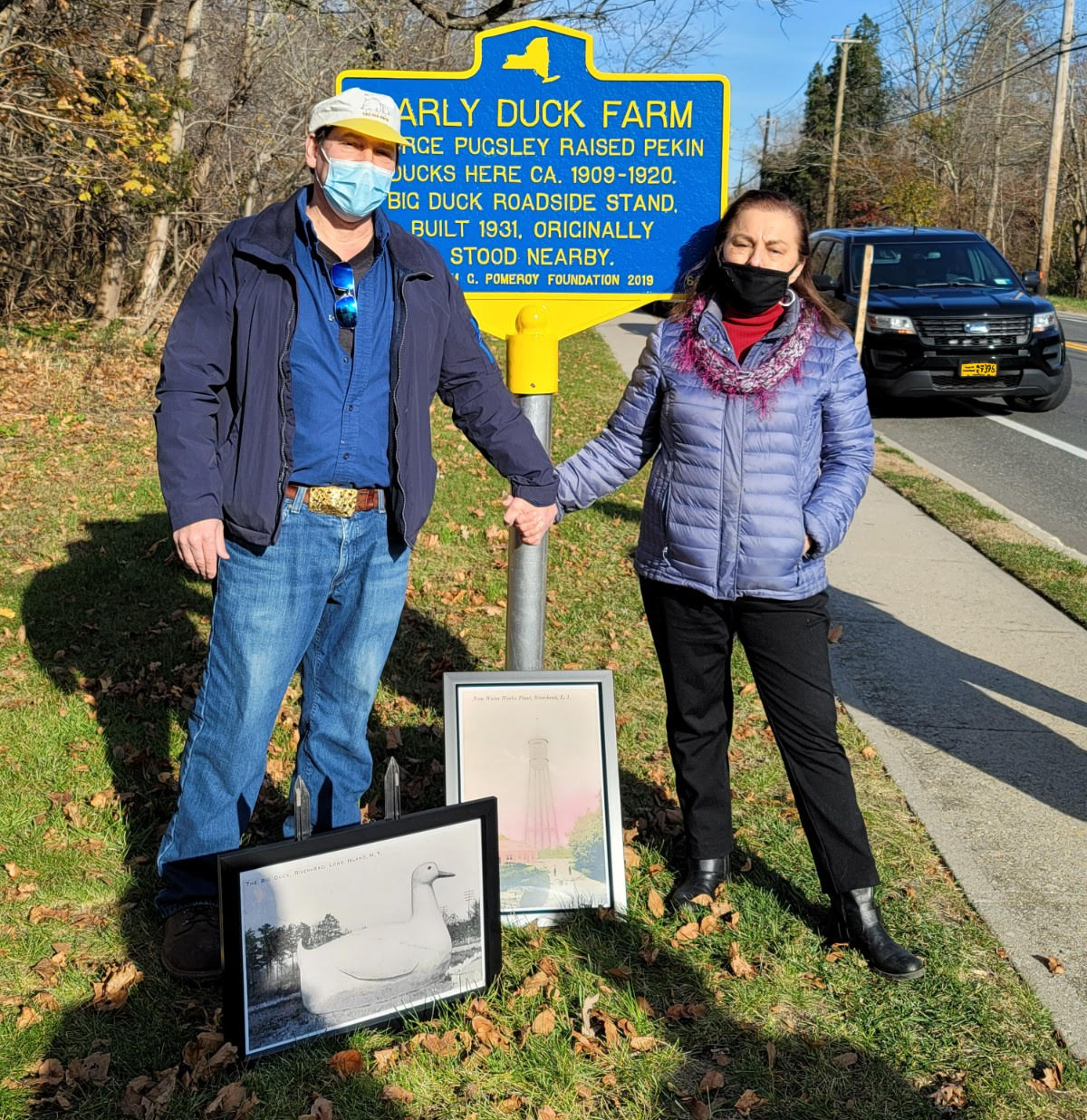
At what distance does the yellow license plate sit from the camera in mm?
12594

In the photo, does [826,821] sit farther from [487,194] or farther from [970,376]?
[970,376]

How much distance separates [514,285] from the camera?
3.57 m

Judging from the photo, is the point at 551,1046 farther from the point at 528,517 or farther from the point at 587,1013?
the point at 528,517

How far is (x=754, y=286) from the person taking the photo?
10.1 feet

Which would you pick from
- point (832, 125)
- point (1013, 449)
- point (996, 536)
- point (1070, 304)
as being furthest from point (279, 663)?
point (832, 125)

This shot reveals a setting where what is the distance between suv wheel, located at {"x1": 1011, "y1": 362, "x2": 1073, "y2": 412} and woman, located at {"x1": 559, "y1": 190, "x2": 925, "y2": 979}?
1126 centimetres

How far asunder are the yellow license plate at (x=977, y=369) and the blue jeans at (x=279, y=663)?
10.8 metres

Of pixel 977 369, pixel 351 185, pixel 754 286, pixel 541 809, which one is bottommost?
pixel 541 809

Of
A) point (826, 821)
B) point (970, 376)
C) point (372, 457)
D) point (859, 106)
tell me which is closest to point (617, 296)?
point (372, 457)

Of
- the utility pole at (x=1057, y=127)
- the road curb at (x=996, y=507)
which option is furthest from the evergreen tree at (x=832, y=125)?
the road curb at (x=996, y=507)

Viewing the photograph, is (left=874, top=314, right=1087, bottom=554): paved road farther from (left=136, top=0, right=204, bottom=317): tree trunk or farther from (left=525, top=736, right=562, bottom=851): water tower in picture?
(left=136, top=0, right=204, bottom=317): tree trunk

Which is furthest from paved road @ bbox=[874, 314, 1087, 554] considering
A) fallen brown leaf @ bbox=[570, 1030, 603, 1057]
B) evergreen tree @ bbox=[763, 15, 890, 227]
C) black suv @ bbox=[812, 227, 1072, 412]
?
evergreen tree @ bbox=[763, 15, 890, 227]

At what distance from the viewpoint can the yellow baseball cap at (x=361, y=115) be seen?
2.76 metres

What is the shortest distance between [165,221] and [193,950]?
1559 cm
